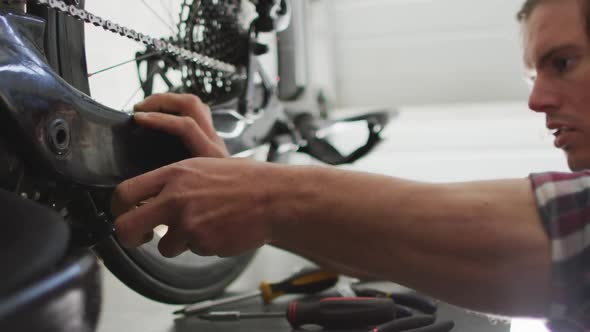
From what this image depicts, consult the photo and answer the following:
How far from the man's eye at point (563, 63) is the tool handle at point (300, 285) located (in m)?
0.42

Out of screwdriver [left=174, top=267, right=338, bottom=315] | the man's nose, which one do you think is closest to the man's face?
the man's nose

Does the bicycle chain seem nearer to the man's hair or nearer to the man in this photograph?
the man

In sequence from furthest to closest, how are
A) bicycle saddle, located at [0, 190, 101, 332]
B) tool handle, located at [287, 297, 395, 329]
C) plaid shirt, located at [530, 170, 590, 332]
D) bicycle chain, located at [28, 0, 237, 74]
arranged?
tool handle, located at [287, 297, 395, 329], bicycle chain, located at [28, 0, 237, 74], plaid shirt, located at [530, 170, 590, 332], bicycle saddle, located at [0, 190, 101, 332]

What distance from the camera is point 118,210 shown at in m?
0.49

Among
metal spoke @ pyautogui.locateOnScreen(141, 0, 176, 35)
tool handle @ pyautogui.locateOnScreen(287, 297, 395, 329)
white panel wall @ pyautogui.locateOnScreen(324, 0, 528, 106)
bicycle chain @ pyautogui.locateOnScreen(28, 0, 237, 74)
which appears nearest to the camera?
bicycle chain @ pyautogui.locateOnScreen(28, 0, 237, 74)

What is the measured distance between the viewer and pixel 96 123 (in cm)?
52

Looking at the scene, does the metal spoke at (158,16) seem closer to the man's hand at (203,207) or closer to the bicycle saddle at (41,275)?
the man's hand at (203,207)

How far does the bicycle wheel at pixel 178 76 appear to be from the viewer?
572mm

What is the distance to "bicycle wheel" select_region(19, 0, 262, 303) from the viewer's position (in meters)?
0.57

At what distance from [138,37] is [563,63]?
495 mm

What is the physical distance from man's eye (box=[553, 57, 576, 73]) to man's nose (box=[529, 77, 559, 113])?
0.07ft

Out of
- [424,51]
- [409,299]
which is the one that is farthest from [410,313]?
[424,51]

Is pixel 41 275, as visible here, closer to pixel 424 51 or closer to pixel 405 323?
pixel 405 323

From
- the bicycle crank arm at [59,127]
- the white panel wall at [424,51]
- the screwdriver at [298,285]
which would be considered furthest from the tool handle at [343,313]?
the white panel wall at [424,51]
